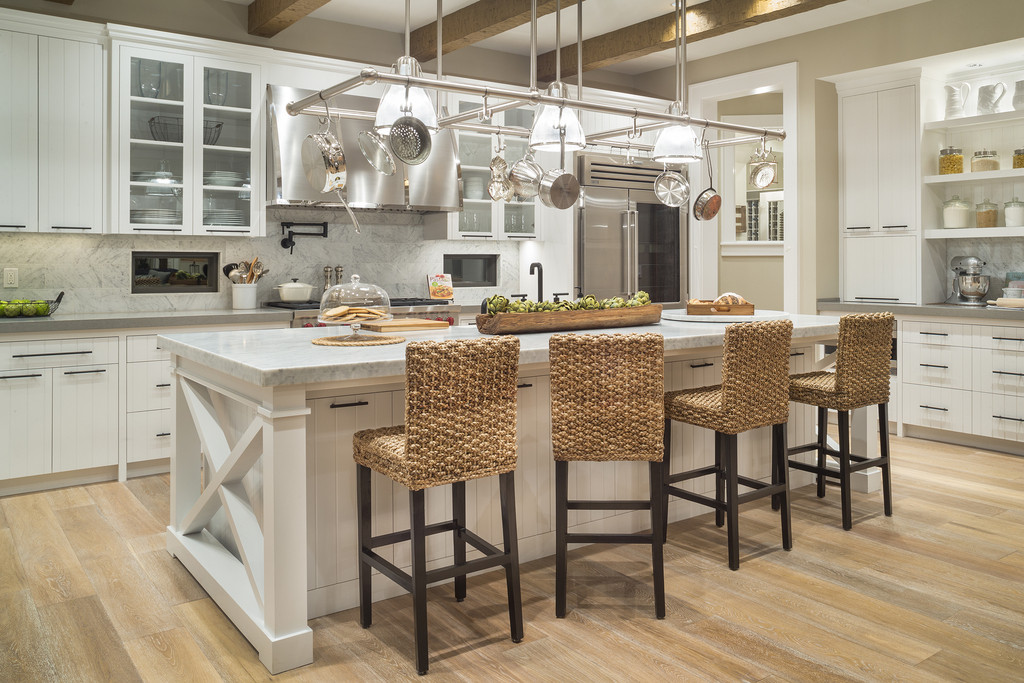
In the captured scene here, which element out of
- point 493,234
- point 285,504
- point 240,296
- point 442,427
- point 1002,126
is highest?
point 1002,126

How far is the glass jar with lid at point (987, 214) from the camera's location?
18.2 feet

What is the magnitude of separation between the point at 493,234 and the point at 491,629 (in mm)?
3851

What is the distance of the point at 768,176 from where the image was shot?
416 centimetres

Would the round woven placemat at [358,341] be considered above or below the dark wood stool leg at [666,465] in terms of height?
above

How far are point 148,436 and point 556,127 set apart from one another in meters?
3.01

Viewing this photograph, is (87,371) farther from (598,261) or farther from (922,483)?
(922,483)

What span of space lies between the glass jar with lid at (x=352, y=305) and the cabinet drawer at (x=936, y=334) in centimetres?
409

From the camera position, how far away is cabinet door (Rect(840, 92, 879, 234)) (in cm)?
588

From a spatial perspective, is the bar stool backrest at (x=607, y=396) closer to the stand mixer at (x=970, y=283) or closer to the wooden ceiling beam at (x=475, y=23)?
the wooden ceiling beam at (x=475, y=23)

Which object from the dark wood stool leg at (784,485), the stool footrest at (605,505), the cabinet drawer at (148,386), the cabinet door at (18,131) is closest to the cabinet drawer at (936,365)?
the dark wood stool leg at (784,485)

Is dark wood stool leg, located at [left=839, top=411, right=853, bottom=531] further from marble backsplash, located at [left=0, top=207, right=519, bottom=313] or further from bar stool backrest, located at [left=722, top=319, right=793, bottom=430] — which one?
marble backsplash, located at [left=0, top=207, right=519, bottom=313]

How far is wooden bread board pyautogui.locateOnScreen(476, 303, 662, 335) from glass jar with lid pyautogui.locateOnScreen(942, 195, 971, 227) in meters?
3.11

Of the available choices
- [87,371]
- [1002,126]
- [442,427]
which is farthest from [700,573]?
[1002,126]

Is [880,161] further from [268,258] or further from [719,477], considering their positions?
[268,258]
